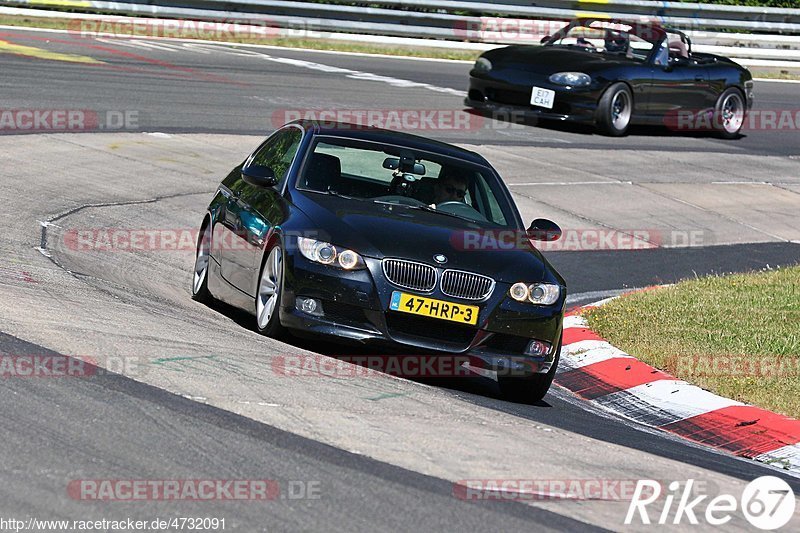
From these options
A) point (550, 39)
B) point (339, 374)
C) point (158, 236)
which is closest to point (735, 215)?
point (550, 39)

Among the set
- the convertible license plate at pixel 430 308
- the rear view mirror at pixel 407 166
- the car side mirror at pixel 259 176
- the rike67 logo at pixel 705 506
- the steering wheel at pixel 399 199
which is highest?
the rear view mirror at pixel 407 166

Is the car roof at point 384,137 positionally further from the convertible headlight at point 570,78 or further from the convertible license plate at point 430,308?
the convertible headlight at point 570,78

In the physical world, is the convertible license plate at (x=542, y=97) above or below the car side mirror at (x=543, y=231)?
below

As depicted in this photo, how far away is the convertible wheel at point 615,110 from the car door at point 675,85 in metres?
0.40

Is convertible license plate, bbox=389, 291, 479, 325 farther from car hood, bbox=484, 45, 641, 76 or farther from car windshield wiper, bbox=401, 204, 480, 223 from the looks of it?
car hood, bbox=484, 45, 641, 76

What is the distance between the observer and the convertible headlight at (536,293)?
799cm

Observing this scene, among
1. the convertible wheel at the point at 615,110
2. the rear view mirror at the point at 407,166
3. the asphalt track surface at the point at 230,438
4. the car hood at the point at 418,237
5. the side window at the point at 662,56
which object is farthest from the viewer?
the side window at the point at 662,56

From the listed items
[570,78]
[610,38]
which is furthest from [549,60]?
[610,38]

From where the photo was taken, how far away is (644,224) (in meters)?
15.4

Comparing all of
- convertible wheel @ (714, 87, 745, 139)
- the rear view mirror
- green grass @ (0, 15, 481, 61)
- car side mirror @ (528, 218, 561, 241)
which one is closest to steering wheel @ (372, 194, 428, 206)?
the rear view mirror

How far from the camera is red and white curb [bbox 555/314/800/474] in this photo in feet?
25.3

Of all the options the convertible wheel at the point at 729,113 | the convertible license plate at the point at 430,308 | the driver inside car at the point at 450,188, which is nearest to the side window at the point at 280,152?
the driver inside car at the point at 450,188

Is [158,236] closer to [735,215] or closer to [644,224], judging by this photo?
[644,224]

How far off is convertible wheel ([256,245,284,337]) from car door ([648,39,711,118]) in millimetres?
13090
